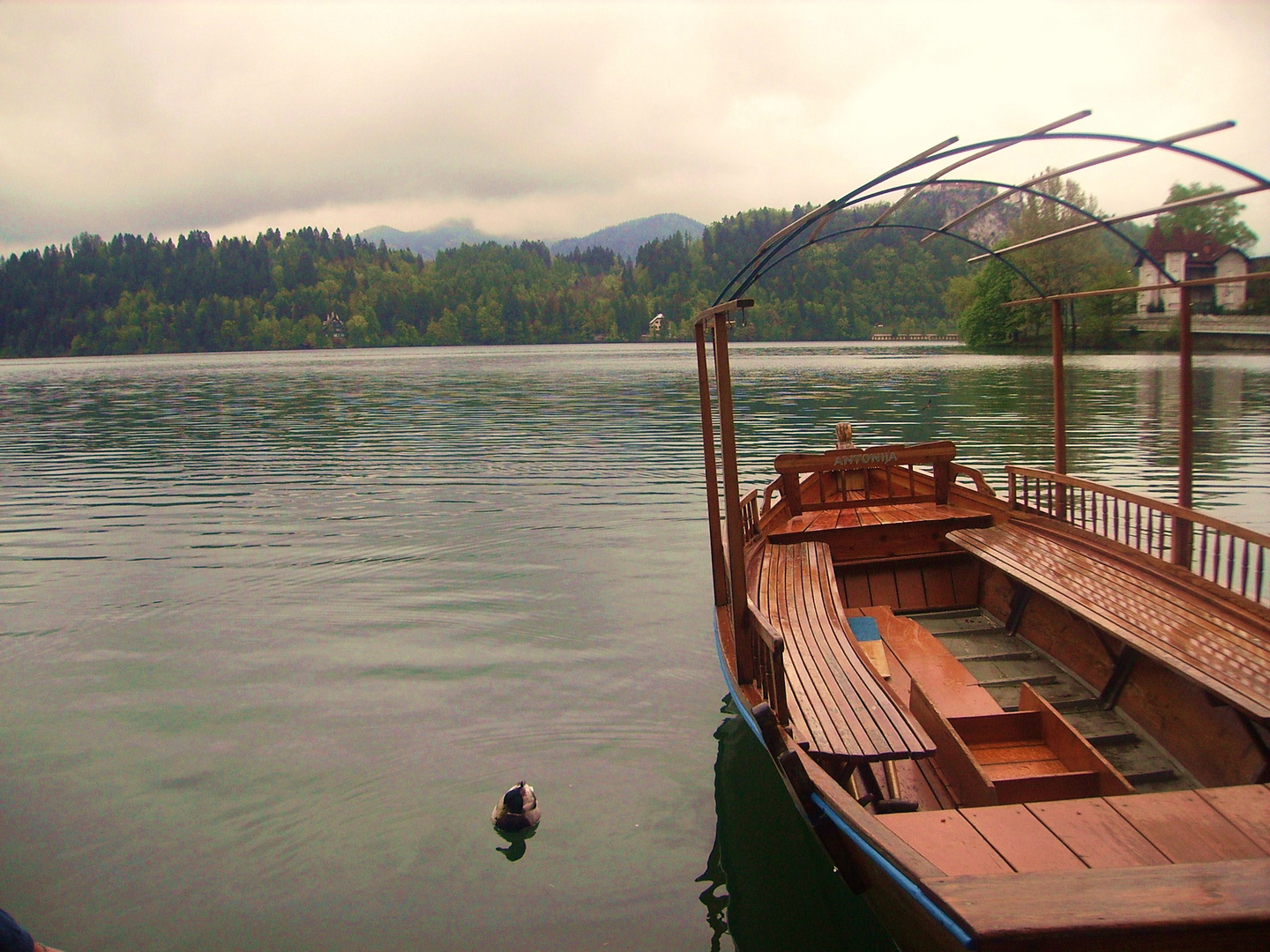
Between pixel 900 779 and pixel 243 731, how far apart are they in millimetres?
6271

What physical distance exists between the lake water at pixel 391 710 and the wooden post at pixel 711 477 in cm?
139

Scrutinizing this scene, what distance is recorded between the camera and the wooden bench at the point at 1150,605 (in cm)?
515

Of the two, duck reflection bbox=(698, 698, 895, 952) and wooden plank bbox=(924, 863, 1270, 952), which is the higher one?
wooden plank bbox=(924, 863, 1270, 952)

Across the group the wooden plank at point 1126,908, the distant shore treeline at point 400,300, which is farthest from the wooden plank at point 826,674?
the distant shore treeline at point 400,300

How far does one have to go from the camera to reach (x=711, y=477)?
24.5ft

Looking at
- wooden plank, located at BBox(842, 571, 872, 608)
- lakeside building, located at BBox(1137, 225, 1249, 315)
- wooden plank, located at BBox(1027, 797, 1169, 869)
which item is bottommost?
wooden plank, located at BBox(842, 571, 872, 608)

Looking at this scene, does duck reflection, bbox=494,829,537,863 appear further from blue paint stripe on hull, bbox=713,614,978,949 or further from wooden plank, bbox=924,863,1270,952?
wooden plank, bbox=924,863,1270,952

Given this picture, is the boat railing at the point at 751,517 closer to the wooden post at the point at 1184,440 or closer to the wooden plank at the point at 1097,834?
the wooden post at the point at 1184,440

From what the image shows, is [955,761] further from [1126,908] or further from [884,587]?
[884,587]

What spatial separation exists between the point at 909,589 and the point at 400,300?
192 m

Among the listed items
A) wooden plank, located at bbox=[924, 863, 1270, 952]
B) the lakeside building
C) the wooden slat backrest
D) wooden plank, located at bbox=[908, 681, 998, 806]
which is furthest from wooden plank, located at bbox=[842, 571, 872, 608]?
the lakeside building

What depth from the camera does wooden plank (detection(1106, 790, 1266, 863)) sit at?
3.89m

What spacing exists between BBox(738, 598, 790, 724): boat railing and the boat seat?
0.14m

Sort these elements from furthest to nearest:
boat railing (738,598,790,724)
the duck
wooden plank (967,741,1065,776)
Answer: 1. the duck
2. wooden plank (967,741,1065,776)
3. boat railing (738,598,790,724)
